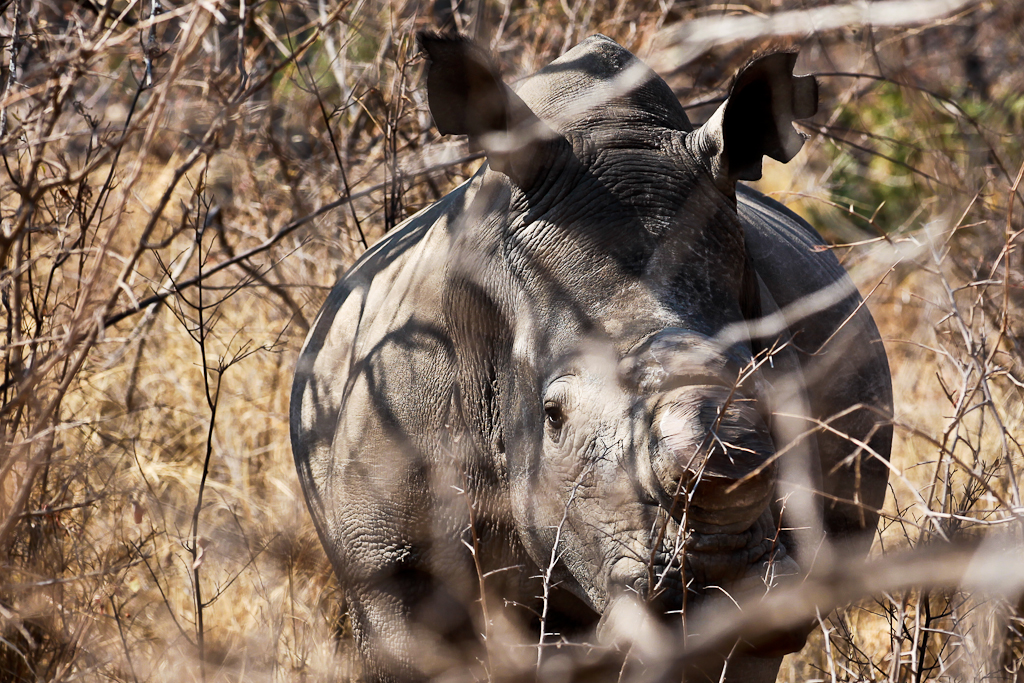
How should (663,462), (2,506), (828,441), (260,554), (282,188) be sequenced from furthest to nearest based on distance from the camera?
(282,188) < (260,554) < (828,441) < (2,506) < (663,462)

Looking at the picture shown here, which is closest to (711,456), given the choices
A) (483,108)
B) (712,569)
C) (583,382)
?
(712,569)

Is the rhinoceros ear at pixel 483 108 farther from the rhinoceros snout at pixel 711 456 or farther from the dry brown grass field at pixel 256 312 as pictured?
the rhinoceros snout at pixel 711 456

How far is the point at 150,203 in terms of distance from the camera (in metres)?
7.39

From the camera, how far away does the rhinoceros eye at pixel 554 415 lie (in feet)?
9.29

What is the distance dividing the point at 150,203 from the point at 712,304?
220 inches

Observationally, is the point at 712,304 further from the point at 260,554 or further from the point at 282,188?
the point at 282,188

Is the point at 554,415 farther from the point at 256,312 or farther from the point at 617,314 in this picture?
the point at 256,312

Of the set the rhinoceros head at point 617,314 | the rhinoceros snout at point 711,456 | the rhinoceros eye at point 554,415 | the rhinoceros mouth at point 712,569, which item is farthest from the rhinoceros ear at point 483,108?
the rhinoceros mouth at point 712,569

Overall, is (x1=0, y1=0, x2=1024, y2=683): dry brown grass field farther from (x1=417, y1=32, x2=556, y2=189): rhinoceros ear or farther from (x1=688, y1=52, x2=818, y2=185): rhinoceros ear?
(x1=417, y1=32, x2=556, y2=189): rhinoceros ear

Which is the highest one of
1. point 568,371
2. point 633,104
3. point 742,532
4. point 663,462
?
point 633,104

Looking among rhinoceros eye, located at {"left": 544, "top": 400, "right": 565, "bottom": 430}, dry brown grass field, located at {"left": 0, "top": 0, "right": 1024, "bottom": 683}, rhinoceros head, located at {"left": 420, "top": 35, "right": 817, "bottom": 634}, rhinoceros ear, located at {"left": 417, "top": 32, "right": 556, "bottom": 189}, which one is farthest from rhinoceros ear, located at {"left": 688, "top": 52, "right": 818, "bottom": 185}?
rhinoceros eye, located at {"left": 544, "top": 400, "right": 565, "bottom": 430}

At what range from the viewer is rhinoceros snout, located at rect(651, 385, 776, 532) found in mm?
2381

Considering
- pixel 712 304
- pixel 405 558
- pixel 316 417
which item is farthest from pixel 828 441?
pixel 316 417

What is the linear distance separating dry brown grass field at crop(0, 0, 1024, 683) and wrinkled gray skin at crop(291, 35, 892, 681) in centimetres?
32
